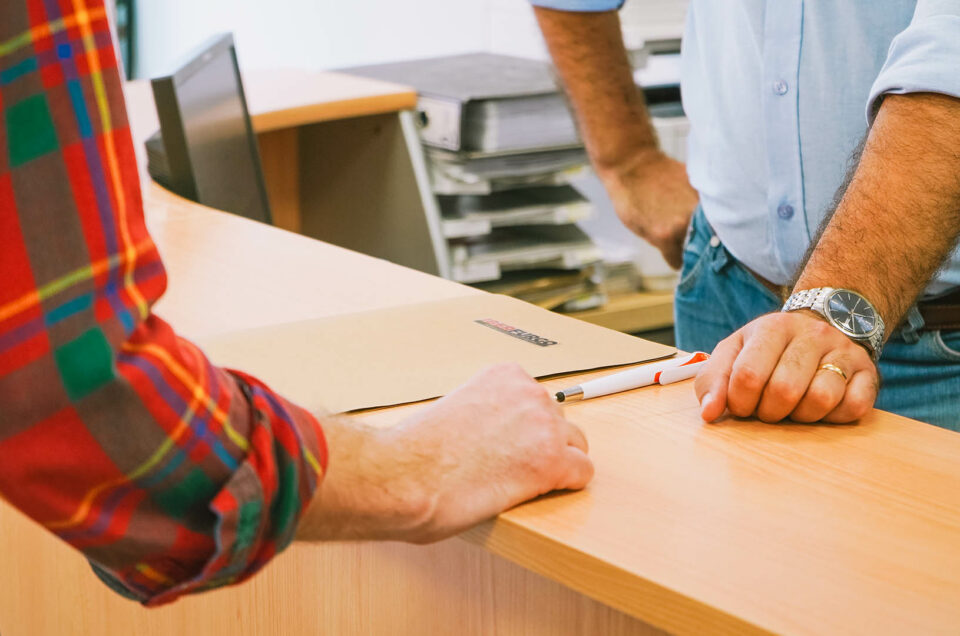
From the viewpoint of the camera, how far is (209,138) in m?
1.52

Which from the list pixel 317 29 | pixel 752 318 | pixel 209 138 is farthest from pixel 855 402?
pixel 317 29

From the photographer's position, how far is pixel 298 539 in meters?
0.57

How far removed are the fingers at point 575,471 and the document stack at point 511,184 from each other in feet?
4.67

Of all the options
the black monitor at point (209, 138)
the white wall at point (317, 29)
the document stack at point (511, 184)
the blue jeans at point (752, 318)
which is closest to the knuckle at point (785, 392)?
the blue jeans at point (752, 318)

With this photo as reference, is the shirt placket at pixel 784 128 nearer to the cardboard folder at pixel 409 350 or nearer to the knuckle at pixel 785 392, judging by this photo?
the cardboard folder at pixel 409 350

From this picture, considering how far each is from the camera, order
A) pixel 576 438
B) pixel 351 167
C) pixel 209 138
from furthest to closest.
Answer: pixel 351 167 < pixel 209 138 < pixel 576 438

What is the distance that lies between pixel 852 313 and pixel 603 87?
0.99 meters

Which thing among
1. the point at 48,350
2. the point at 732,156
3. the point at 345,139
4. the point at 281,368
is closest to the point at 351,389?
the point at 281,368

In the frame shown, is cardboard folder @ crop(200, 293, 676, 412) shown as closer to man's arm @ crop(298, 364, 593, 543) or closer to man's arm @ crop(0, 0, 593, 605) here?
man's arm @ crop(298, 364, 593, 543)

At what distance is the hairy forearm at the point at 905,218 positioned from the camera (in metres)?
0.86

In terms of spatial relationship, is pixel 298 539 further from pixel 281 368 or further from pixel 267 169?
pixel 267 169

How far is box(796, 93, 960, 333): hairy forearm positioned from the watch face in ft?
0.05

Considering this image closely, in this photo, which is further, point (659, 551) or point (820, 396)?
point (820, 396)

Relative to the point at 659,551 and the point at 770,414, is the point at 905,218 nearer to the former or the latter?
the point at 770,414
